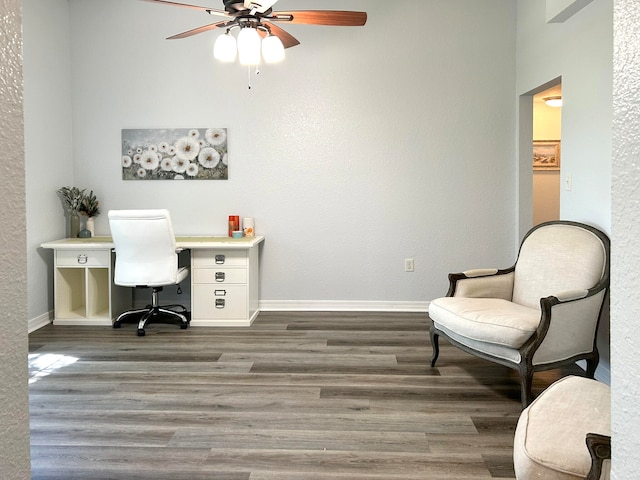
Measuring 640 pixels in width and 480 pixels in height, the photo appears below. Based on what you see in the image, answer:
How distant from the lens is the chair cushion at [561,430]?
60.4 inches

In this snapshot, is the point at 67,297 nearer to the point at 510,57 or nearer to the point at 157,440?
the point at 157,440

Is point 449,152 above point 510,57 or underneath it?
underneath

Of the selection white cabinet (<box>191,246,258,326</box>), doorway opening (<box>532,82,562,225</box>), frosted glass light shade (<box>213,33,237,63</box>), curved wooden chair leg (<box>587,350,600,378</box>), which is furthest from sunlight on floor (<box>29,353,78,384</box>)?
doorway opening (<box>532,82,562,225</box>)

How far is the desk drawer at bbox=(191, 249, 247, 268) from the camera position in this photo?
15.1 feet

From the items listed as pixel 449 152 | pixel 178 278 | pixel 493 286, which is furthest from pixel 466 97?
pixel 178 278

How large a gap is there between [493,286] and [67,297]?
11.6 feet

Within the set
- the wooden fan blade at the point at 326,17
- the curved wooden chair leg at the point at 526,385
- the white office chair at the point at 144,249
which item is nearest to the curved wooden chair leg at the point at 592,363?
the curved wooden chair leg at the point at 526,385

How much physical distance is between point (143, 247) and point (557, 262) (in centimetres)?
296

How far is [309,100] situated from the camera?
501 centimetres

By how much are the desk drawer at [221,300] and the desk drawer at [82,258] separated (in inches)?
31.9

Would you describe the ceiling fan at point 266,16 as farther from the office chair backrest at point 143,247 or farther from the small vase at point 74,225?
the small vase at point 74,225

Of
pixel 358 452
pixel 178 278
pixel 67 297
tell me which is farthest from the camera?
pixel 67 297

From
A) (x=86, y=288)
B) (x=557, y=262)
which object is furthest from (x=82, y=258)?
(x=557, y=262)

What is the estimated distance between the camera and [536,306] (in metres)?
3.46
